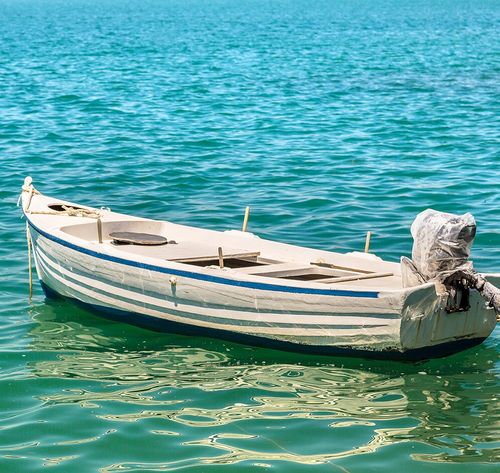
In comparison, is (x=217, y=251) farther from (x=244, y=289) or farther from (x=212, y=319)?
(x=244, y=289)

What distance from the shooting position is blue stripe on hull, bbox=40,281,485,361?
424 inches

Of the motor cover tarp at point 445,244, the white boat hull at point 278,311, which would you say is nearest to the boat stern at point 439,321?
the white boat hull at point 278,311

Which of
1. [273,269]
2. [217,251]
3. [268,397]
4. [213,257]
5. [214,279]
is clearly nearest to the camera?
[268,397]

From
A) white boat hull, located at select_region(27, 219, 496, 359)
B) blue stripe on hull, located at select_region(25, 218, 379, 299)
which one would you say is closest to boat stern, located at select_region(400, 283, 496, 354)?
white boat hull, located at select_region(27, 219, 496, 359)

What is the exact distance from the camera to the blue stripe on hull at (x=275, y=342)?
10781mm

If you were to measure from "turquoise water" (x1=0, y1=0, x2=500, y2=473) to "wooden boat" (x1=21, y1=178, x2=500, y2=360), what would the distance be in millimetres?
238

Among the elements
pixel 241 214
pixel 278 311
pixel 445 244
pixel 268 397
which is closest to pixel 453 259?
pixel 445 244

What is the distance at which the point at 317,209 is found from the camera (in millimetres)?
17750

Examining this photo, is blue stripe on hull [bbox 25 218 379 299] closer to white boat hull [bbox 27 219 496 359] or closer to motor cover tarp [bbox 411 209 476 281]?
white boat hull [bbox 27 219 496 359]

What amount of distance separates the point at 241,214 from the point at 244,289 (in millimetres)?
6367

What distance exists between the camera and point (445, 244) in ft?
34.6

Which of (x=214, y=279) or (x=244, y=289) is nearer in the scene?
(x=244, y=289)

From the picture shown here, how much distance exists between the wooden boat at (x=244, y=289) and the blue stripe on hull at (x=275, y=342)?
0.01 m

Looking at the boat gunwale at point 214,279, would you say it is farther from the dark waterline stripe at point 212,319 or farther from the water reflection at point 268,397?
the water reflection at point 268,397
